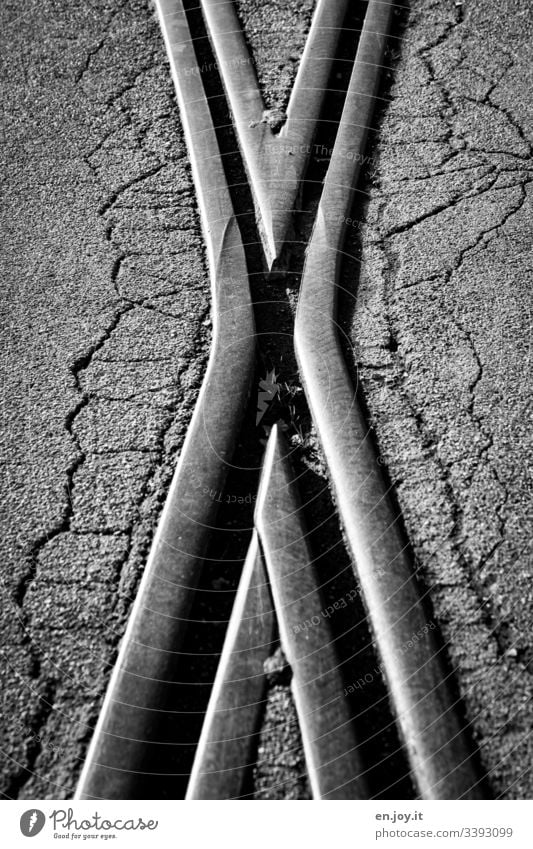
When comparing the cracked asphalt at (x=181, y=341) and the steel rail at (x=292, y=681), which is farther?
the cracked asphalt at (x=181, y=341)

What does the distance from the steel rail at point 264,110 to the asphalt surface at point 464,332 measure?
0.84 ft

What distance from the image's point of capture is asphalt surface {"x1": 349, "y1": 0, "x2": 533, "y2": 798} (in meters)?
1.60

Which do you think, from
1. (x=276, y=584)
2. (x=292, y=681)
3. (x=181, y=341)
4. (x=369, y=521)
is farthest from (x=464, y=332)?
(x=292, y=681)

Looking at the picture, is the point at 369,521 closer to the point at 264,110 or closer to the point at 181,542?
the point at 181,542

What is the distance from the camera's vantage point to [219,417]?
2.01m

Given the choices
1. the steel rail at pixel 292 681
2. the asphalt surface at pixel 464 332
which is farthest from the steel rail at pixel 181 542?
the asphalt surface at pixel 464 332

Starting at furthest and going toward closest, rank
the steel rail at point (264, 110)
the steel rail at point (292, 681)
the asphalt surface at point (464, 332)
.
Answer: the steel rail at point (264, 110)
the asphalt surface at point (464, 332)
the steel rail at point (292, 681)

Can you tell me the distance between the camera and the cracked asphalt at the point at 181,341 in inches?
63.4

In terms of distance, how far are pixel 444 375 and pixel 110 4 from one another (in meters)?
2.57

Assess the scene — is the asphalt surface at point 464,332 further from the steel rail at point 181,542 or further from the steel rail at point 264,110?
the steel rail at point 181,542

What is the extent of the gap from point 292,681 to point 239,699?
0.38 feet

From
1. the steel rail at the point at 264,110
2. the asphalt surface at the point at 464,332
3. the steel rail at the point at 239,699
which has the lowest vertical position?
the steel rail at the point at 239,699

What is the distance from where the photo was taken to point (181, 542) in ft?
5.86
